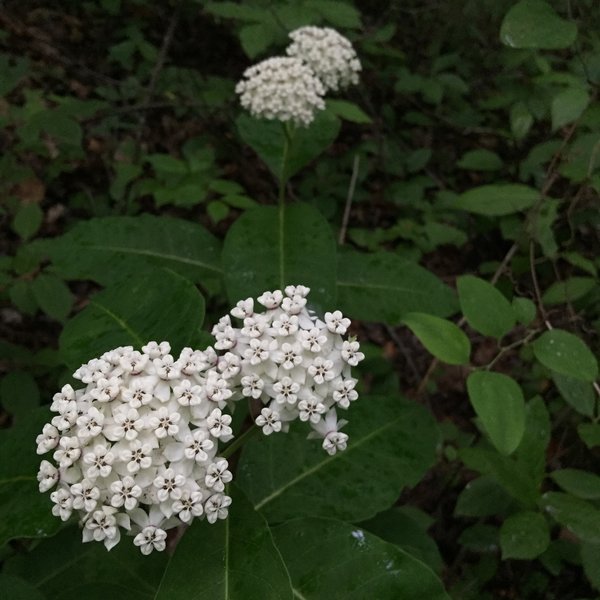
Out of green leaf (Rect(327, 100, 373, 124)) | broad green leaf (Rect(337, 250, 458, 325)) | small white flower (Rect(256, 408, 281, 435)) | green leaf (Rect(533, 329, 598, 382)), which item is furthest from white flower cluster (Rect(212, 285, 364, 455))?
green leaf (Rect(327, 100, 373, 124))

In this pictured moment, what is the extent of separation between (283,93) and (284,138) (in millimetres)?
237

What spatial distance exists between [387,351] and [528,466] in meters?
2.29

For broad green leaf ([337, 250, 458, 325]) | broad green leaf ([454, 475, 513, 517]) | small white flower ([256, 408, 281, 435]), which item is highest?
small white flower ([256, 408, 281, 435])

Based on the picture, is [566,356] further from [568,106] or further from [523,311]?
[568,106]

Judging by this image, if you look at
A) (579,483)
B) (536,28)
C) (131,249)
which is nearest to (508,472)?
(579,483)

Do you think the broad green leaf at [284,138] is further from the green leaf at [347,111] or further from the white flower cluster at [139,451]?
the white flower cluster at [139,451]

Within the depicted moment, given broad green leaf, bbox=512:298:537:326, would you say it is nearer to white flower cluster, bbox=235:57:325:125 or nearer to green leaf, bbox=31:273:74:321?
white flower cluster, bbox=235:57:325:125

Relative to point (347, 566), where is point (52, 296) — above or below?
below

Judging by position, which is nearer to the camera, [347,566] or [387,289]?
[347,566]

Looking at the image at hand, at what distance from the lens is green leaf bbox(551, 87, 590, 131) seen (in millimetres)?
2642

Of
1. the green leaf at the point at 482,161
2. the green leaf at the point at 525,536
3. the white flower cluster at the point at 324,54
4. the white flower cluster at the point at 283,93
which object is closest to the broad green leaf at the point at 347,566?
the green leaf at the point at 525,536

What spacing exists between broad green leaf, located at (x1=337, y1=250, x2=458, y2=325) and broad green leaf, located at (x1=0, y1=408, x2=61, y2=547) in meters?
1.50

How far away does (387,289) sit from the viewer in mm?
3115

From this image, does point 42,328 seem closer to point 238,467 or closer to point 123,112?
point 123,112
